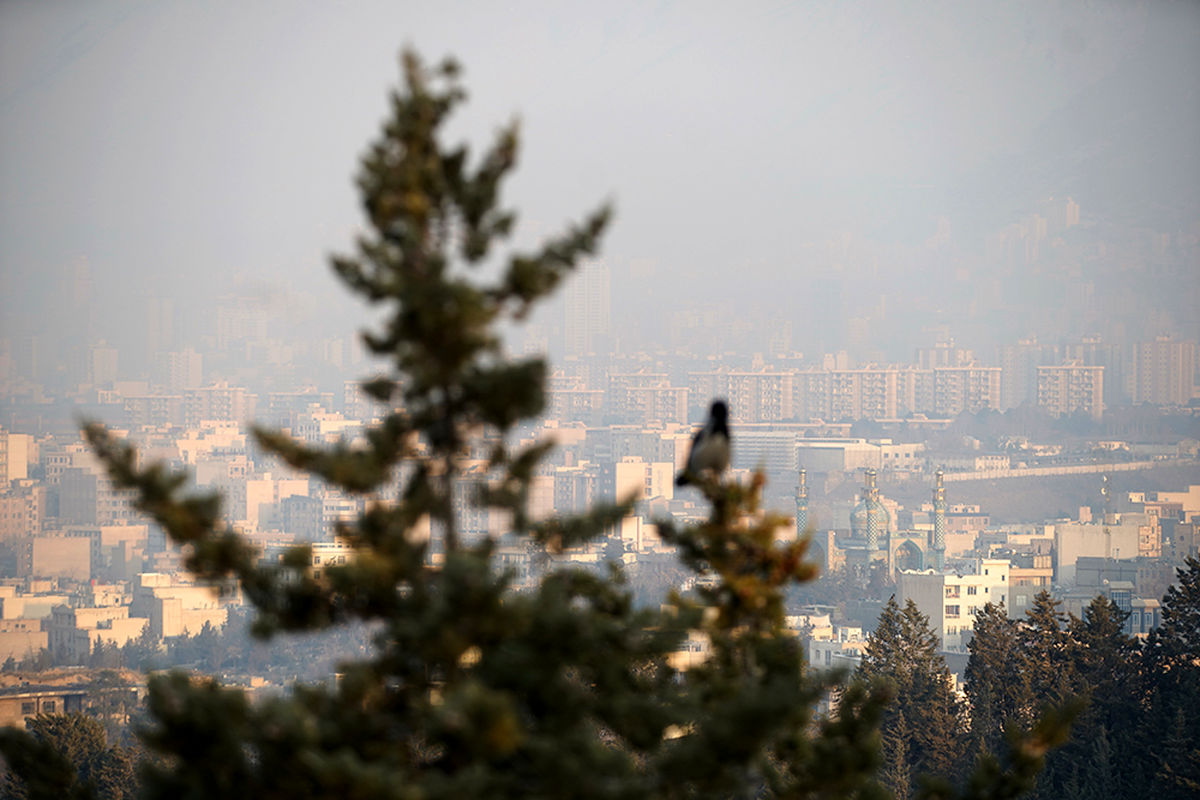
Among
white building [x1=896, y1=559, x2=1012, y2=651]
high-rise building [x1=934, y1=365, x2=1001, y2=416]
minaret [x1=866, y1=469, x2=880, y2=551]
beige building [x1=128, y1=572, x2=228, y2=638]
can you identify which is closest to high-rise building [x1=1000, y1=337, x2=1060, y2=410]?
high-rise building [x1=934, y1=365, x2=1001, y2=416]

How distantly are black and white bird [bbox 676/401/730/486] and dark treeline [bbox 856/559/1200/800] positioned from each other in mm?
15033

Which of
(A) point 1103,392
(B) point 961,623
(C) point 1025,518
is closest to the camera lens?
(B) point 961,623

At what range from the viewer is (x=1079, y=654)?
23094mm

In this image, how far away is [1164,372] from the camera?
154m

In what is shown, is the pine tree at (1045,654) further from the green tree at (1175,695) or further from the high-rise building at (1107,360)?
the high-rise building at (1107,360)

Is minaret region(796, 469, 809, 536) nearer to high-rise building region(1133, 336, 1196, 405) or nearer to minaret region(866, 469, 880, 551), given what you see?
minaret region(866, 469, 880, 551)

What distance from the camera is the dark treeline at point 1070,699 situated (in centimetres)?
2048

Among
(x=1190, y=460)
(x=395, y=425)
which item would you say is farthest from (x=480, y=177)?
(x=1190, y=460)

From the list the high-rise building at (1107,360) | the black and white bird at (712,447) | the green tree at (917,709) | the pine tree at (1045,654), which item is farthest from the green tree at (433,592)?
the high-rise building at (1107,360)

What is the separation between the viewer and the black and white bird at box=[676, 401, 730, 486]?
20.3 feet

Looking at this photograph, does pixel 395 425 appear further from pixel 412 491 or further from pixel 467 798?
pixel 467 798

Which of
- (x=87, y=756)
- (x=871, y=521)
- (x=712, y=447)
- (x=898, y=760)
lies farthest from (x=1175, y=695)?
(x=871, y=521)

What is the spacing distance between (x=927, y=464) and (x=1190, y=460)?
72.8ft

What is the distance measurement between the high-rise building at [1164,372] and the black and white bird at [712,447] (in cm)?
15249
